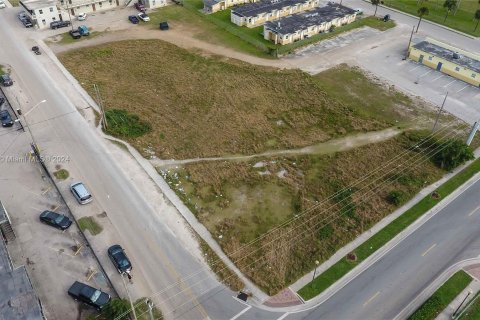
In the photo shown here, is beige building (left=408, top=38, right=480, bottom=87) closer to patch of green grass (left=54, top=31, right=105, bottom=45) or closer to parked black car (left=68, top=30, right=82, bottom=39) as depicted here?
patch of green grass (left=54, top=31, right=105, bottom=45)

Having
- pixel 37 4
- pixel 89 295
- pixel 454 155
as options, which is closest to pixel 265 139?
pixel 454 155

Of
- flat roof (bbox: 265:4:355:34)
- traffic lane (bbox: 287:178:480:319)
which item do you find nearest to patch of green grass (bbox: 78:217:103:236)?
traffic lane (bbox: 287:178:480:319)

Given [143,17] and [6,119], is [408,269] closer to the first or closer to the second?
[6,119]

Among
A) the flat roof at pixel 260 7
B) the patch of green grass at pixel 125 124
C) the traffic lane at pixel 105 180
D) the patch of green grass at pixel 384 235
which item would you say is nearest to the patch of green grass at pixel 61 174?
the traffic lane at pixel 105 180

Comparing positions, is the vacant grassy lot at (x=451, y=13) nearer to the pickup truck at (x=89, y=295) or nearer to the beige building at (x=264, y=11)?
the beige building at (x=264, y=11)

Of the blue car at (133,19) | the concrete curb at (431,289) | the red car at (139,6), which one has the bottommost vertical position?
the concrete curb at (431,289)

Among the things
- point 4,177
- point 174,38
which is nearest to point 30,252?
point 4,177

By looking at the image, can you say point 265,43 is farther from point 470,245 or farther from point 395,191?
point 470,245
